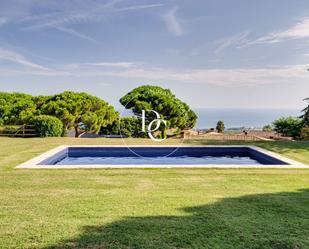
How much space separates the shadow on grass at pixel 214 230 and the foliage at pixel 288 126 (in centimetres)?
2471

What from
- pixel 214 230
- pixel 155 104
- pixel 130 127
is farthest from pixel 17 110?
pixel 214 230

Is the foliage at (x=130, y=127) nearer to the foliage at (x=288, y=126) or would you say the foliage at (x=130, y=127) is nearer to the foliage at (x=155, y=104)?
the foliage at (x=155, y=104)

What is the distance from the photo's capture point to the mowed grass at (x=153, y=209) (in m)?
4.34

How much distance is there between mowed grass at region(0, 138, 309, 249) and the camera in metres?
4.34

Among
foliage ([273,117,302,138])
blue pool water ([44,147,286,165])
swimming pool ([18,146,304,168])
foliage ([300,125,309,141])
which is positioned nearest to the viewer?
swimming pool ([18,146,304,168])

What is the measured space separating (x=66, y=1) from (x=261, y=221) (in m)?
22.2

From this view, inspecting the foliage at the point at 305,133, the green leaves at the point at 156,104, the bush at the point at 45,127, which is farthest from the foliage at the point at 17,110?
the foliage at the point at 305,133

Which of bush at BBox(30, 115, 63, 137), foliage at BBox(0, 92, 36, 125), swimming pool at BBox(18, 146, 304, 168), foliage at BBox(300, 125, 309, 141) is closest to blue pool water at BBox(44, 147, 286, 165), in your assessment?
swimming pool at BBox(18, 146, 304, 168)

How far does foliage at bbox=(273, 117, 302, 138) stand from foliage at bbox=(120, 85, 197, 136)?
9.28 meters

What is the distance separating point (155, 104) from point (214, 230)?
22913mm

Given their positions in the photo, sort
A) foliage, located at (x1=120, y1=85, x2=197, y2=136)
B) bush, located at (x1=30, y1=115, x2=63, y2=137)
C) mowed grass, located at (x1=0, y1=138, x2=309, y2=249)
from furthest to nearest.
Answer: foliage, located at (x1=120, y1=85, x2=197, y2=136), bush, located at (x1=30, y1=115, x2=63, y2=137), mowed grass, located at (x1=0, y1=138, x2=309, y2=249)

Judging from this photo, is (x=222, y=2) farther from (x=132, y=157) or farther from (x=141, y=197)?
(x=141, y=197)

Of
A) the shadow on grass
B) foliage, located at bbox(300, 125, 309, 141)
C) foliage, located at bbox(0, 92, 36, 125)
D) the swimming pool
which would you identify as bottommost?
the shadow on grass

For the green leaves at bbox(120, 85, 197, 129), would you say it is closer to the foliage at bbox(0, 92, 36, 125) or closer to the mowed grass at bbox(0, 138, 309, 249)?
the foliage at bbox(0, 92, 36, 125)
